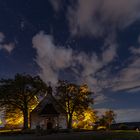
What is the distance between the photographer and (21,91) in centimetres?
7106

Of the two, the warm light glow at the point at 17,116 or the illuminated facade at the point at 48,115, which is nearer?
the illuminated facade at the point at 48,115

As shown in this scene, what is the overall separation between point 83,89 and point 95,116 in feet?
25.5

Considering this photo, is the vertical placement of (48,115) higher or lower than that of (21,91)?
lower

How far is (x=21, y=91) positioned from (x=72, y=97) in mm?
13529

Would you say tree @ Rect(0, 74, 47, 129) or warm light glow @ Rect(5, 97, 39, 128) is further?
warm light glow @ Rect(5, 97, 39, 128)

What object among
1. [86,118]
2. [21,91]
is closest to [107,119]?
[86,118]

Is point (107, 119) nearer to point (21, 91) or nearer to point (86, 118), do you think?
point (86, 118)

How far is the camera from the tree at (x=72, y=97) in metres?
75.1

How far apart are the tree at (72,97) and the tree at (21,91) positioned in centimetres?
499

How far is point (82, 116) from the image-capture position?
3034 inches

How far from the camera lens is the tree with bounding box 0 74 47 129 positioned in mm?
69188

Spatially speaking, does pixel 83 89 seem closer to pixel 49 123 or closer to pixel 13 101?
pixel 49 123

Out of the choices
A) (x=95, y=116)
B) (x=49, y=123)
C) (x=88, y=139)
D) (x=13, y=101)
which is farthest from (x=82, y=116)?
(x=88, y=139)

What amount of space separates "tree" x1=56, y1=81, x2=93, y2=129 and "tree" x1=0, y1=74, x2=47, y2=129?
4987 millimetres
